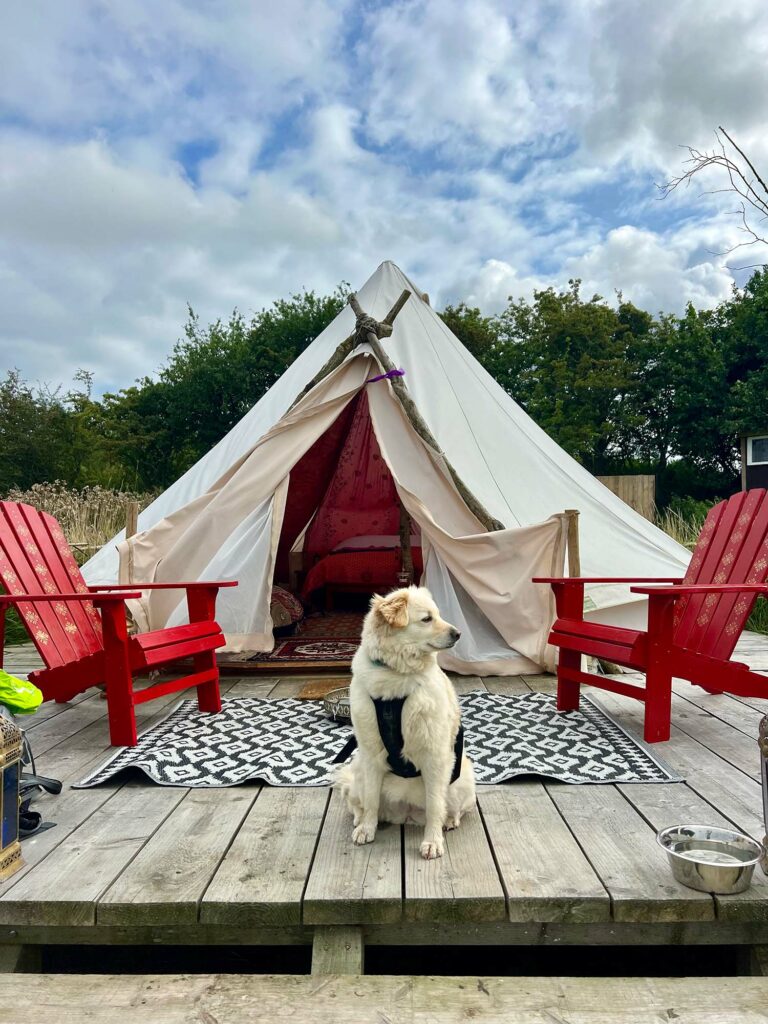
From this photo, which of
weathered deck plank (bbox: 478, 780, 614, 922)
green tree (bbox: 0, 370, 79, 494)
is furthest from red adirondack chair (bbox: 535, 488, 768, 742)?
green tree (bbox: 0, 370, 79, 494)

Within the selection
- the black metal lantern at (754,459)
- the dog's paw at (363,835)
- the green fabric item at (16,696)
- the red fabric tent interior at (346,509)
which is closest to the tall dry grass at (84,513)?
the red fabric tent interior at (346,509)

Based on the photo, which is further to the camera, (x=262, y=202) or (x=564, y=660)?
(x=262, y=202)

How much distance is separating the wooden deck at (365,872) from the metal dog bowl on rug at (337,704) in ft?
2.70

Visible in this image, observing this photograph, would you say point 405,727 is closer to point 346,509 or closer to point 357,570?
point 357,570

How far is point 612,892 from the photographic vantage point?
64.5 inches

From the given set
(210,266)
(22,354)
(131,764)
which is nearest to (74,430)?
(22,354)

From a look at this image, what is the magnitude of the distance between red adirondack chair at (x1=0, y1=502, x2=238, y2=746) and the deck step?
1.58m

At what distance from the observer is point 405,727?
1.92 meters

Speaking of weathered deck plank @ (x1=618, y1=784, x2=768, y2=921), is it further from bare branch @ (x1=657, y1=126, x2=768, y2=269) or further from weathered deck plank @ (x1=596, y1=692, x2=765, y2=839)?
bare branch @ (x1=657, y1=126, x2=768, y2=269)

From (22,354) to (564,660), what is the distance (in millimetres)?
12089

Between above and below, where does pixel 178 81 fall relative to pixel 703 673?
above

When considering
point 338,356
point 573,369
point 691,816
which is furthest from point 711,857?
point 573,369

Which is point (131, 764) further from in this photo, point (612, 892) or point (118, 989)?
point (612, 892)

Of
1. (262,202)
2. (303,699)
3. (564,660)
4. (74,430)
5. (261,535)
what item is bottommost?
(303,699)
